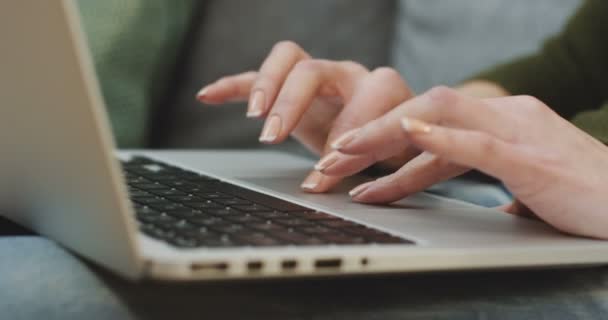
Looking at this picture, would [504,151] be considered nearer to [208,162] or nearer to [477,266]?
[477,266]

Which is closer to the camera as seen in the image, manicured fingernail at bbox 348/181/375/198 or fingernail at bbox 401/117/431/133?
fingernail at bbox 401/117/431/133

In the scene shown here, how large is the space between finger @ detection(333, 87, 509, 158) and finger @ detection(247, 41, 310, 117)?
208 mm

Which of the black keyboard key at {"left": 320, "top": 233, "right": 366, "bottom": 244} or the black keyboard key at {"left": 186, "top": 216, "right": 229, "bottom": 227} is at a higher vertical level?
the black keyboard key at {"left": 186, "top": 216, "right": 229, "bottom": 227}

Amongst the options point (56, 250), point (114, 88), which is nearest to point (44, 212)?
point (56, 250)

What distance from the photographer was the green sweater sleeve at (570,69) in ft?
3.55

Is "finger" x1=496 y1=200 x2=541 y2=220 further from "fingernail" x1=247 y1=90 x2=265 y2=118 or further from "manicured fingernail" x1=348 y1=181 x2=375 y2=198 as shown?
"fingernail" x1=247 y1=90 x2=265 y2=118

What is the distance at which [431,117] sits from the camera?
55 centimetres

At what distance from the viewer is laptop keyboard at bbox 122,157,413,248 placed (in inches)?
17.6

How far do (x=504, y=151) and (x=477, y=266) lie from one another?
0.10 meters

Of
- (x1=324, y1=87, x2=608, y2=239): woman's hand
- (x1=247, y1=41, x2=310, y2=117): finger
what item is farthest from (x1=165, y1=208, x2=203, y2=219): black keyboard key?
(x1=247, y1=41, x2=310, y2=117): finger

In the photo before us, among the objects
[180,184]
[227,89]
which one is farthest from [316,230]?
[227,89]

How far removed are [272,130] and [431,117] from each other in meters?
0.20

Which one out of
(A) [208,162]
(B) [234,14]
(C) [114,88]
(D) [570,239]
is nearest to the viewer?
(D) [570,239]

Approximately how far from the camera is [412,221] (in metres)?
0.58
